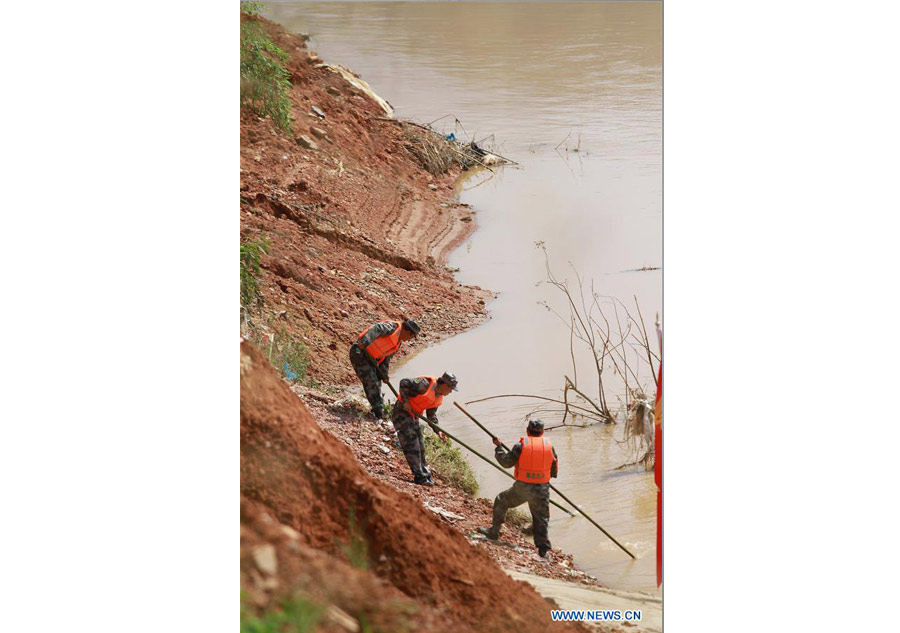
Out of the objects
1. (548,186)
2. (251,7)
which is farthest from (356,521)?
(251,7)

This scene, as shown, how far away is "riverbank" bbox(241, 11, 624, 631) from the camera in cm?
528

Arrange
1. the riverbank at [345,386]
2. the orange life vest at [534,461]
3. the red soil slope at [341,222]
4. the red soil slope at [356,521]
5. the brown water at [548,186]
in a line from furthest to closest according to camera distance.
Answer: the red soil slope at [341,222] → the brown water at [548,186] → the orange life vest at [534,461] → the red soil slope at [356,521] → the riverbank at [345,386]

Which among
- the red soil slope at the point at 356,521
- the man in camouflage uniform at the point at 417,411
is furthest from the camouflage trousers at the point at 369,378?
the red soil slope at the point at 356,521

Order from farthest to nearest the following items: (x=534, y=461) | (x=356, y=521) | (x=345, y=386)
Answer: (x=345, y=386), (x=534, y=461), (x=356, y=521)

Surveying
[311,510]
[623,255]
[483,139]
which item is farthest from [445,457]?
[483,139]

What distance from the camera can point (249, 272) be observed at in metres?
6.84

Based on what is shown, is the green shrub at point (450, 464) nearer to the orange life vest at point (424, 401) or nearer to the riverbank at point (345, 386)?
the riverbank at point (345, 386)

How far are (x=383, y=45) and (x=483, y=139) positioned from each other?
3.58ft

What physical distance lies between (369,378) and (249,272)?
44.3 inches

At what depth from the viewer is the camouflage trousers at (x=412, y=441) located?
6.65m

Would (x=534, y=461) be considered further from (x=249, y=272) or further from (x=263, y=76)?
(x=263, y=76)

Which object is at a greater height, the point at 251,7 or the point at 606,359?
the point at 251,7

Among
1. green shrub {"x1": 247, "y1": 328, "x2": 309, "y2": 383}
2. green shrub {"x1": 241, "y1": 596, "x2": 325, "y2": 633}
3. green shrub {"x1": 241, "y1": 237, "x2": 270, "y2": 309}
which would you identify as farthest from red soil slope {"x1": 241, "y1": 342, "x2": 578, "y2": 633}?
green shrub {"x1": 241, "y1": 237, "x2": 270, "y2": 309}

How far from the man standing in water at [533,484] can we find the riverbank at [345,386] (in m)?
0.11
